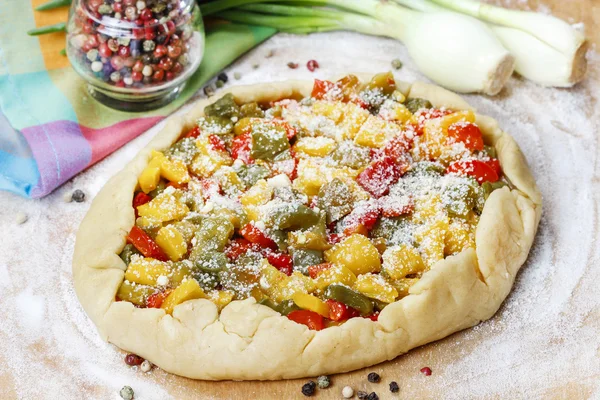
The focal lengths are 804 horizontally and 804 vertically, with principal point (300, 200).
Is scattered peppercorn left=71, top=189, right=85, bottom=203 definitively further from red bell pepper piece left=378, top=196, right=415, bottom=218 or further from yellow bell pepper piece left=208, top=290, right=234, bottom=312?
red bell pepper piece left=378, top=196, right=415, bottom=218

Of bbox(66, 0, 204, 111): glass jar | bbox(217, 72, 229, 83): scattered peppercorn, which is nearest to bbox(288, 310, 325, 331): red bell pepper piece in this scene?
bbox(66, 0, 204, 111): glass jar

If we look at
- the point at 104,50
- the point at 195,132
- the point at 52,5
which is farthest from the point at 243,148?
the point at 52,5

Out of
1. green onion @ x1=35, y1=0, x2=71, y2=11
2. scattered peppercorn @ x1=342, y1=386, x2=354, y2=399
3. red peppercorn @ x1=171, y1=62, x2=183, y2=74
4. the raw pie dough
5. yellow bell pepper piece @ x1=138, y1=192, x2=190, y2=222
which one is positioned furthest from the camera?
green onion @ x1=35, y1=0, x2=71, y2=11

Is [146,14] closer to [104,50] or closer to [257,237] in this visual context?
[104,50]

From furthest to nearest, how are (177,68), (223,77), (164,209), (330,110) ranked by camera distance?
(223,77) < (177,68) < (330,110) < (164,209)

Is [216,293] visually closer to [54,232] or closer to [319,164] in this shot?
[319,164]
